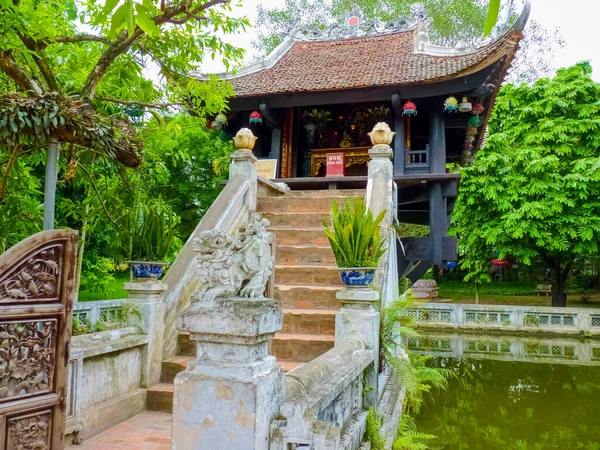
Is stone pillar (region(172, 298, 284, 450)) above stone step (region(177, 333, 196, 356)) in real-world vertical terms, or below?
above

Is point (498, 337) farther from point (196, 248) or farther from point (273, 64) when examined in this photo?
point (196, 248)

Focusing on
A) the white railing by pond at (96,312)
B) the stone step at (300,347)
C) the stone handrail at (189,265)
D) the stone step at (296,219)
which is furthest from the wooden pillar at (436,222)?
the white railing by pond at (96,312)

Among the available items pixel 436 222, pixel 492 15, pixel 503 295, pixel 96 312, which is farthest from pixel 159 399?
pixel 503 295

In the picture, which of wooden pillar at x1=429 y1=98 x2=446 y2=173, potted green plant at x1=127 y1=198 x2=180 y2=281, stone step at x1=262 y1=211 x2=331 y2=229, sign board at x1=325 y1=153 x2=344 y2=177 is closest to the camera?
potted green plant at x1=127 y1=198 x2=180 y2=281

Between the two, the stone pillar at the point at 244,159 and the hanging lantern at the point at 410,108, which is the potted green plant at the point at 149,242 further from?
the hanging lantern at the point at 410,108

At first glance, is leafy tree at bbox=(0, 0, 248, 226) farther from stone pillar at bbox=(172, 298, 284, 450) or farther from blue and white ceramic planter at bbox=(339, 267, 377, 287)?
blue and white ceramic planter at bbox=(339, 267, 377, 287)

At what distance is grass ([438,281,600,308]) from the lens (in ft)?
60.4

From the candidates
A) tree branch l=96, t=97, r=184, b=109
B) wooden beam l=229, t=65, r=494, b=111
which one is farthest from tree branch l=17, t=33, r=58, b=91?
wooden beam l=229, t=65, r=494, b=111

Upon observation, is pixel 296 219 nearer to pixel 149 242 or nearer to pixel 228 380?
pixel 149 242

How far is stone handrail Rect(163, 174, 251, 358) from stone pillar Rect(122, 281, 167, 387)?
0.23 meters

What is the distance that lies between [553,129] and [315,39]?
7234 mm

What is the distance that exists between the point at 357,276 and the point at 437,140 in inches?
261

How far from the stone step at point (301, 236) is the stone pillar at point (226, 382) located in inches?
157

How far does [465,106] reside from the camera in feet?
30.8
